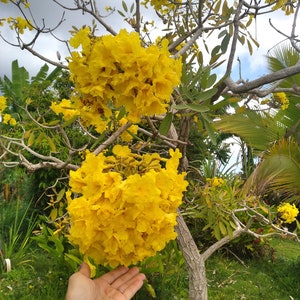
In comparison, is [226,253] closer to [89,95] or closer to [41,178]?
[41,178]

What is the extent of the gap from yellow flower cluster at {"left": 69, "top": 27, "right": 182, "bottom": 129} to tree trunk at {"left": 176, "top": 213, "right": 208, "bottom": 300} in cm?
137

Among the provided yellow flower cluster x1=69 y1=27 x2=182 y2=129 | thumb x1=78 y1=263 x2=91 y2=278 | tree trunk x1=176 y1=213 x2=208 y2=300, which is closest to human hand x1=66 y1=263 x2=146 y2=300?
thumb x1=78 y1=263 x2=91 y2=278

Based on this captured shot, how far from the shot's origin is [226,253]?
17.1ft

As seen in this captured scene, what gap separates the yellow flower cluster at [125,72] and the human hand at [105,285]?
0.76 meters

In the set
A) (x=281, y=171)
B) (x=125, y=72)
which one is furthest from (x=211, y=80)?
(x=281, y=171)

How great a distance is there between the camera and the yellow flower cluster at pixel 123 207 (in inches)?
43.6

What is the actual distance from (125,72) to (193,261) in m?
1.65

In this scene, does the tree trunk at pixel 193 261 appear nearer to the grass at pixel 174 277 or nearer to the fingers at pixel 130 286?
the fingers at pixel 130 286

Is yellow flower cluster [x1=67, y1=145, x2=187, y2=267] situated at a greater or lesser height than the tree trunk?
greater

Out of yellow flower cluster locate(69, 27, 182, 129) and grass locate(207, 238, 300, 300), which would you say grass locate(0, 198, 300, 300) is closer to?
grass locate(207, 238, 300, 300)

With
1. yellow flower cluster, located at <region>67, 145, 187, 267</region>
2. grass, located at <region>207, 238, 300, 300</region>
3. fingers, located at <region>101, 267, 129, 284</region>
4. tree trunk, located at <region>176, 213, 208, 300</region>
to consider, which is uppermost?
yellow flower cluster, located at <region>67, 145, 187, 267</region>

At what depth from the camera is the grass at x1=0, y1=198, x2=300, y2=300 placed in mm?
3439

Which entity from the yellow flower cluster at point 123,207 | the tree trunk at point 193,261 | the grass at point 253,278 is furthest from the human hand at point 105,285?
the grass at point 253,278

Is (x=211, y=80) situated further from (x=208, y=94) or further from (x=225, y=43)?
(x=225, y=43)
